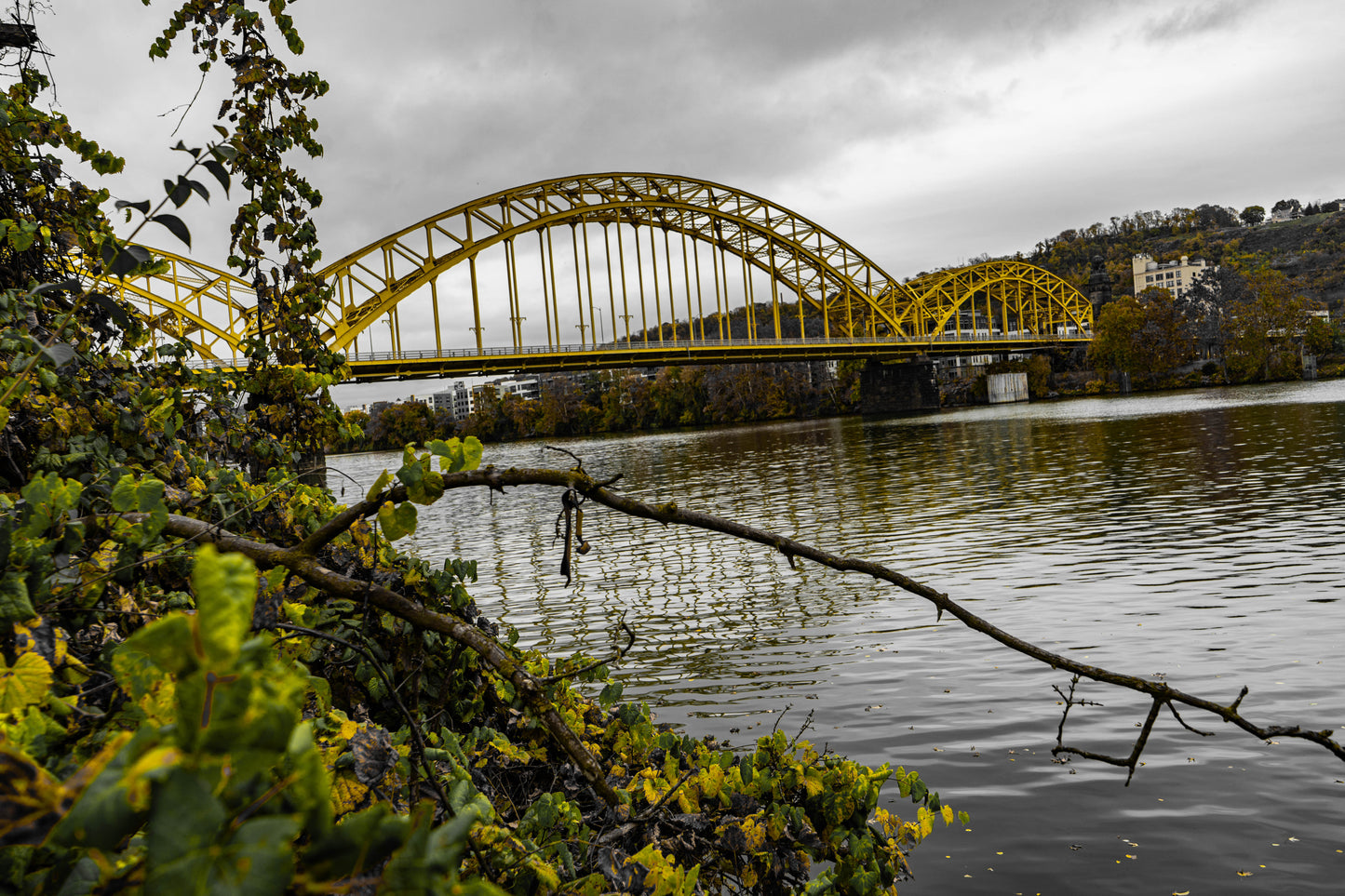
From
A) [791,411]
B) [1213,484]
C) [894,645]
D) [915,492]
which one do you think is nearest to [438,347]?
[915,492]

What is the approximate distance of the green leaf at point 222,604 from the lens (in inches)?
19.5

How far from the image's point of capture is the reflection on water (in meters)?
4.15

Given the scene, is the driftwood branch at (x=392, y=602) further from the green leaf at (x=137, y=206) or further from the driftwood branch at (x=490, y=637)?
the green leaf at (x=137, y=206)

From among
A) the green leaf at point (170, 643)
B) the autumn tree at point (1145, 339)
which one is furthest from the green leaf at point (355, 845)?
the autumn tree at point (1145, 339)

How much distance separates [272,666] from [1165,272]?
553 ft

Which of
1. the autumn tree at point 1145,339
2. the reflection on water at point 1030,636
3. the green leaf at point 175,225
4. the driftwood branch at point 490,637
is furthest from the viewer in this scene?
the autumn tree at point 1145,339

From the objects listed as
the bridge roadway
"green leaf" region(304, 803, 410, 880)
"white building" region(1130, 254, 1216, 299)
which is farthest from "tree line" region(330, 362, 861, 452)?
"green leaf" region(304, 803, 410, 880)

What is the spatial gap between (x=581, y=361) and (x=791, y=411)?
4802 cm

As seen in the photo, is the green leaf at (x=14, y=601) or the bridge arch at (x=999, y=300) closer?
the green leaf at (x=14, y=601)

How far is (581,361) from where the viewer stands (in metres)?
50.2

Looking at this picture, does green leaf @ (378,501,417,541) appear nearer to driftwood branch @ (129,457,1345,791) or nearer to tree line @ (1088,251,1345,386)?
driftwood branch @ (129,457,1345,791)

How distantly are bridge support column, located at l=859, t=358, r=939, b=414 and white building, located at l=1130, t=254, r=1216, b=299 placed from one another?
78.9 meters

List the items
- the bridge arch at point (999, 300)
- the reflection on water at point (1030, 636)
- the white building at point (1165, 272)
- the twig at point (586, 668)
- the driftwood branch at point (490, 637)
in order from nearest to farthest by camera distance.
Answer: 1. the driftwood branch at point (490, 637)
2. the twig at point (586, 668)
3. the reflection on water at point (1030, 636)
4. the bridge arch at point (999, 300)
5. the white building at point (1165, 272)

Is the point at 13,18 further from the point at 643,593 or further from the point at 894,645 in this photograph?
the point at 643,593
